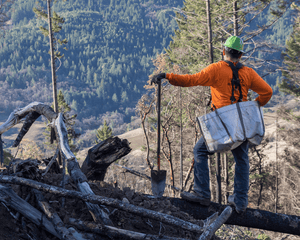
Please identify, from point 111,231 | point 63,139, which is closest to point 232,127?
point 111,231

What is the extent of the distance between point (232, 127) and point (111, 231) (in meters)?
1.83

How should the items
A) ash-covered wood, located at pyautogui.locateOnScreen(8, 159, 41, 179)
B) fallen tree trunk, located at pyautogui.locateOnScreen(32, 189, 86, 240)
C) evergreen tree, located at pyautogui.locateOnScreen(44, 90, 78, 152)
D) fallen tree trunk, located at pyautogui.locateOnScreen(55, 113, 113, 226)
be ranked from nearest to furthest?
fallen tree trunk, located at pyautogui.locateOnScreen(32, 189, 86, 240)
fallen tree trunk, located at pyautogui.locateOnScreen(55, 113, 113, 226)
ash-covered wood, located at pyautogui.locateOnScreen(8, 159, 41, 179)
evergreen tree, located at pyautogui.locateOnScreen(44, 90, 78, 152)

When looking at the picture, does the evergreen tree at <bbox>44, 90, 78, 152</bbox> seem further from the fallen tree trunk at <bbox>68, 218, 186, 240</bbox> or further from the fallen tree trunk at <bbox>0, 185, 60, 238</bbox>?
the fallen tree trunk at <bbox>68, 218, 186, 240</bbox>

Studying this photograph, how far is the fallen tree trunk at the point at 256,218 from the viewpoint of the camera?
10.6 feet

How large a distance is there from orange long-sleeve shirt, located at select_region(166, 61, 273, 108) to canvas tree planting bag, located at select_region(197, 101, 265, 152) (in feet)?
0.74

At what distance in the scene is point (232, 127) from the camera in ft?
10.5

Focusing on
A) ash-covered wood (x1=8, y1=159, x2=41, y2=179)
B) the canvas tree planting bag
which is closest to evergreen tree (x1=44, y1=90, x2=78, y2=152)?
ash-covered wood (x1=8, y1=159, x2=41, y2=179)

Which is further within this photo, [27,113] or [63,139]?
[27,113]

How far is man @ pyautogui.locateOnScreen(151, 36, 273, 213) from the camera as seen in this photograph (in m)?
3.33

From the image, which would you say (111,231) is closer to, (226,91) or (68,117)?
(226,91)

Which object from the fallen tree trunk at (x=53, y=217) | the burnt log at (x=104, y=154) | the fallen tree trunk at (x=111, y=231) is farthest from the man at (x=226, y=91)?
the fallen tree trunk at (x=53, y=217)

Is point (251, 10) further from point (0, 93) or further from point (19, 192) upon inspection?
point (0, 93)

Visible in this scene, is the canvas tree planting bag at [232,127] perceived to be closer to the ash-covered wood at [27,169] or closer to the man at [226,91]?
the man at [226,91]

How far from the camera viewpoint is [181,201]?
138 inches
